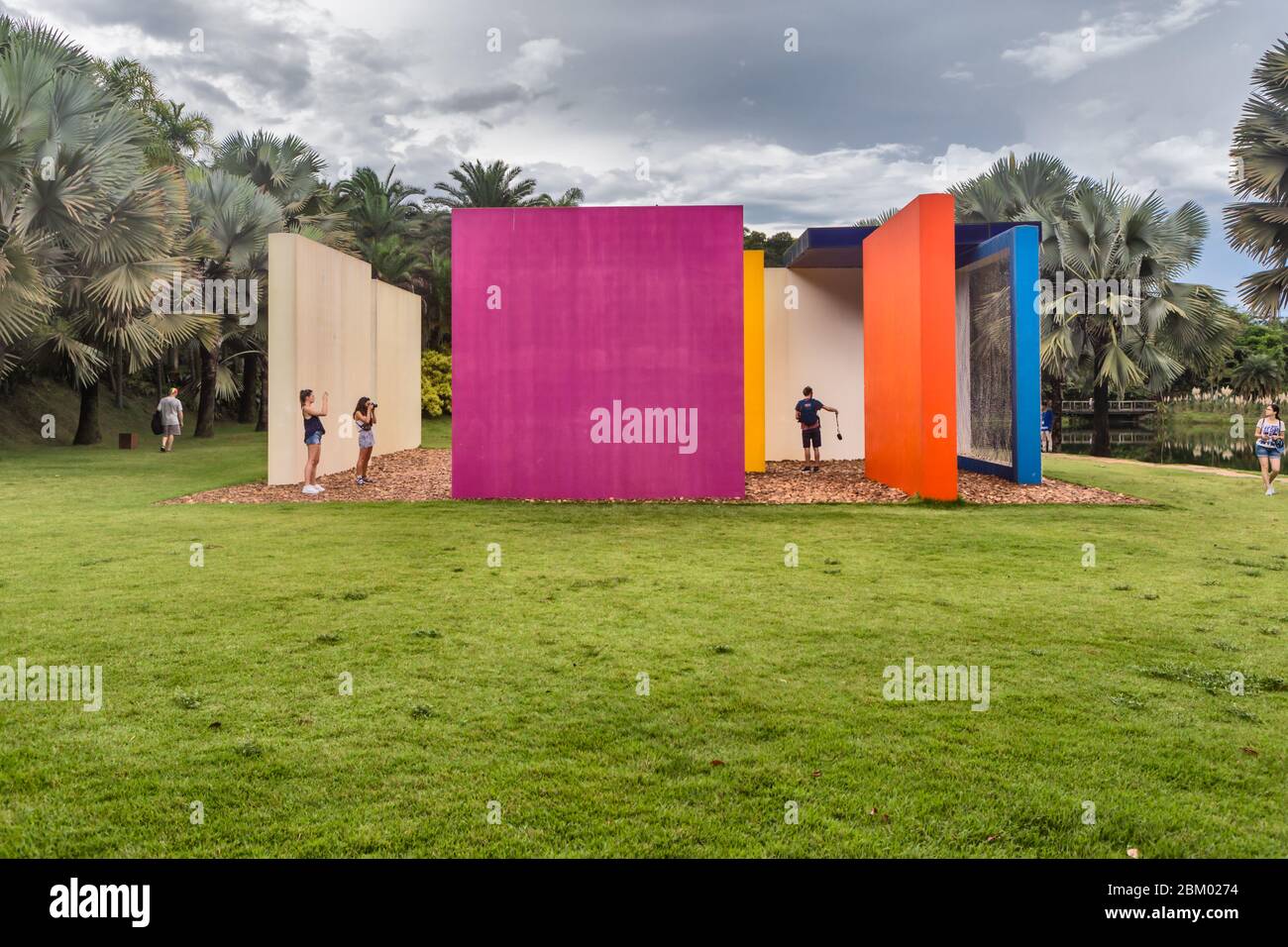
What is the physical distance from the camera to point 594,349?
1404cm

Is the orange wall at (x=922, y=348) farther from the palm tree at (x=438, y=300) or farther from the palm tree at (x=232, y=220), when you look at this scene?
the palm tree at (x=438, y=300)

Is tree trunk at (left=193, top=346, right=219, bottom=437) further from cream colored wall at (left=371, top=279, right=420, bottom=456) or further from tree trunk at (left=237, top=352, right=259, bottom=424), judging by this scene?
cream colored wall at (left=371, top=279, right=420, bottom=456)

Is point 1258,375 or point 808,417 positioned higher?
point 1258,375

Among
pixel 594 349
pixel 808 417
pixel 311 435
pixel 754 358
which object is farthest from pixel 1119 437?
pixel 311 435

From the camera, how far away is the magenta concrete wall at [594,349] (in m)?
13.9

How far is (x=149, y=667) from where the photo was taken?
544cm

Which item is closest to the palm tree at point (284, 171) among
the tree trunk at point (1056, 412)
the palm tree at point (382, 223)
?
the palm tree at point (382, 223)

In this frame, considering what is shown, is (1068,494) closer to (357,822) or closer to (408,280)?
(357,822)

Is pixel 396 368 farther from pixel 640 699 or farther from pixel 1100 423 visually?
pixel 640 699

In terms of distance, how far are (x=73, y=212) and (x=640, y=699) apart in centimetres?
1870

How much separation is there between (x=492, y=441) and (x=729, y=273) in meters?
4.48

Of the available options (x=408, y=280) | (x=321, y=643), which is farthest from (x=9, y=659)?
(x=408, y=280)

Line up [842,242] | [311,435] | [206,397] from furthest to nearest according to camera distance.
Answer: [206,397] → [842,242] → [311,435]

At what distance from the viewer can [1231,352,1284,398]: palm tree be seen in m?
53.5
